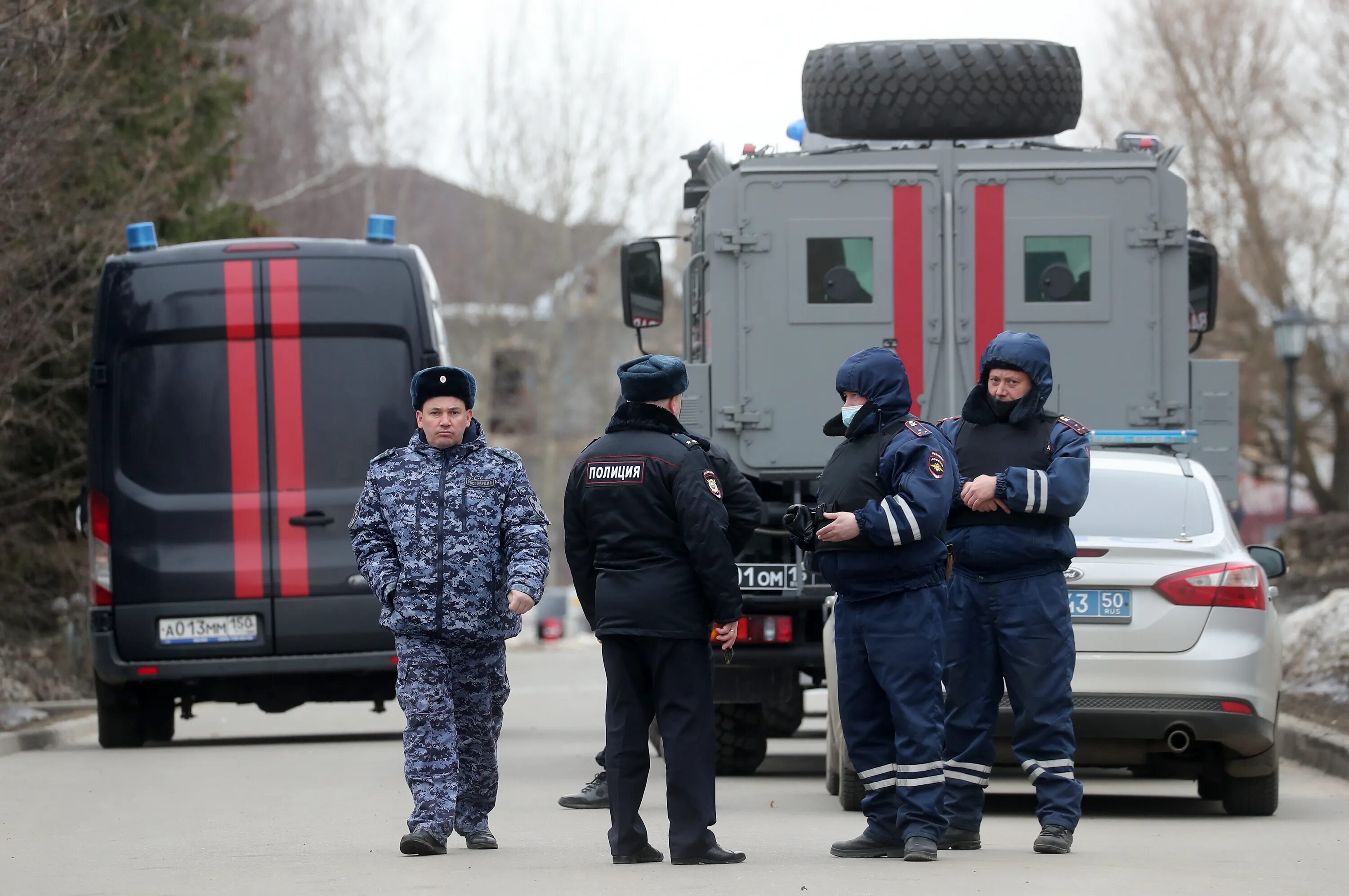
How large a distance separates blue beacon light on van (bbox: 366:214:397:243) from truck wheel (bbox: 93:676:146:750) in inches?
122

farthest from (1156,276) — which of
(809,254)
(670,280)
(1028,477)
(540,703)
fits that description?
(670,280)

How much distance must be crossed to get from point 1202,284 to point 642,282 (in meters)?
3.12

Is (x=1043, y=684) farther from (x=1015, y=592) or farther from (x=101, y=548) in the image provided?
(x=101, y=548)

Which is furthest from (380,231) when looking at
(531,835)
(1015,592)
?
(1015,592)

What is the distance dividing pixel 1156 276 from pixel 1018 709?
428 cm

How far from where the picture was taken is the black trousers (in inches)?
305

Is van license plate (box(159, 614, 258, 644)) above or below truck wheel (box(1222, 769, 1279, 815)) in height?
above

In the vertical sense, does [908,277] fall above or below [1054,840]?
above

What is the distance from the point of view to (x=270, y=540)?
1373cm

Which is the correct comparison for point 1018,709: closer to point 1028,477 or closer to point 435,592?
point 1028,477

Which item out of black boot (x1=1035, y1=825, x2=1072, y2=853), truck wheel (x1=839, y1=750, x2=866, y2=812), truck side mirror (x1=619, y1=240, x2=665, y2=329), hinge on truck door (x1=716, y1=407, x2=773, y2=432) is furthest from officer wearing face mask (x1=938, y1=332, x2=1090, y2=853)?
truck side mirror (x1=619, y1=240, x2=665, y2=329)

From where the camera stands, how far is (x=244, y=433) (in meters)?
13.7

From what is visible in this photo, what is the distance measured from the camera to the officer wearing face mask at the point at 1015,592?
8.12 meters

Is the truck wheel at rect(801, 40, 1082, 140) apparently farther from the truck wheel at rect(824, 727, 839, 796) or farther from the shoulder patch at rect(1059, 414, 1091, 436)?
the shoulder patch at rect(1059, 414, 1091, 436)
